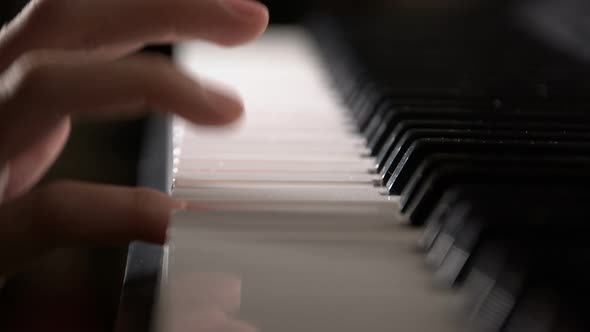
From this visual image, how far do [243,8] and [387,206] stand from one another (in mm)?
207

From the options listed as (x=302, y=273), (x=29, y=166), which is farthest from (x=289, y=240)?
(x=29, y=166)

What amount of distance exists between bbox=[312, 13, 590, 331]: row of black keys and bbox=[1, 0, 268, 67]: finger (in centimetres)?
19

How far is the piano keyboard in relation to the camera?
450 mm

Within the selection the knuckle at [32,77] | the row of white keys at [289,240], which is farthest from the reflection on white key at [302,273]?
the knuckle at [32,77]

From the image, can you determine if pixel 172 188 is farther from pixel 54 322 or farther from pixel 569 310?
pixel 54 322

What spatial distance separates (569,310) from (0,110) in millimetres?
381

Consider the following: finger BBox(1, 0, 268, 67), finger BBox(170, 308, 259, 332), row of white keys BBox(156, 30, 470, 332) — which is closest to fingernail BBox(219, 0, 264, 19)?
finger BBox(1, 0, 268, 67)

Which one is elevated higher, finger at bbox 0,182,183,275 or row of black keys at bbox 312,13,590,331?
row of black keys at bbox 312,13,590,331

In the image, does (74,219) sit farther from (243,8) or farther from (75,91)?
(243,8)

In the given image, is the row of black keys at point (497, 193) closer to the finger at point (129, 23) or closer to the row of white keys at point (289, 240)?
the row of white keys at point (289, 240)

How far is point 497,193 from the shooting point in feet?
1.88

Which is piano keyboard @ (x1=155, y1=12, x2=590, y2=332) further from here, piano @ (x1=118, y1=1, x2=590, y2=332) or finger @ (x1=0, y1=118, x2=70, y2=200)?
finger @ (x1=0, y1=118, x2=70, y2=200)

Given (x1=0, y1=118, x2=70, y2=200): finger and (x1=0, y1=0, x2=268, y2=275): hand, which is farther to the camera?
(x1=0, y1=118, x2=70, y2=200): finger

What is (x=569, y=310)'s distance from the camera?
0.42 metres
